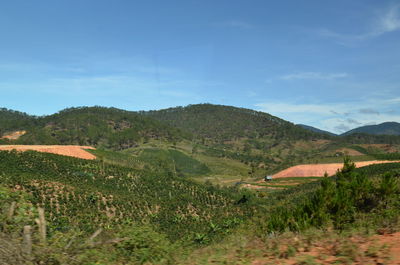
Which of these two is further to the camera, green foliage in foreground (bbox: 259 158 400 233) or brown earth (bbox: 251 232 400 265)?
green foliage in foreground (bbox: 259 158 400 233)

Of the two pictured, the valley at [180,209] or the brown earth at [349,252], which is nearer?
the brown earth at [349,252]

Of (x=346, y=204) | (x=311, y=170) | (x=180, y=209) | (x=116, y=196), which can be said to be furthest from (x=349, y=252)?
(x=311, y=170)

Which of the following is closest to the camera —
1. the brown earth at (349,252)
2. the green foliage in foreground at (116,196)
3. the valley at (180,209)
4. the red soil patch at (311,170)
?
the brown earth at (349,252)

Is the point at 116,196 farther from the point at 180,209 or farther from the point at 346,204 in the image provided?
the point at 346,204

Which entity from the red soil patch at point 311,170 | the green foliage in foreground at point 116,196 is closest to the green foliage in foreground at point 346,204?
the green foliage in foreground at point 116,196

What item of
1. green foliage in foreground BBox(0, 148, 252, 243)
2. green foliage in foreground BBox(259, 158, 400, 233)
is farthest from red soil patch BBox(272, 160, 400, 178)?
green foliage in foreground BBox(259, 158, 400, 233)

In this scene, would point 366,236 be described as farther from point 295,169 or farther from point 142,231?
point 295,169

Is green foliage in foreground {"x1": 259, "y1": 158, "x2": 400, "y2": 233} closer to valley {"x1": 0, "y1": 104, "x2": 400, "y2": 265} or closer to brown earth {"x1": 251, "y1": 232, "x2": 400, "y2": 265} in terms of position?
valley {"x1": 0, "y1": 104, "x2": 400, "y2": 265}

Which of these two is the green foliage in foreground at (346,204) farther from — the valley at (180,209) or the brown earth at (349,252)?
the brown earth at (349,252)

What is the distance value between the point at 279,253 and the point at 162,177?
2821 inches

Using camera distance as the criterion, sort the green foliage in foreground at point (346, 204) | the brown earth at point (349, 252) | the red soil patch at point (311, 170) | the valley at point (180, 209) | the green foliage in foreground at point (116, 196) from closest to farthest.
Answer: the brown earth at point (349, 252) → the valley at point (180, 209) → the green foliage in foreground at point (346, 204) → the green foliage in foreground at point (116, 196) → the red soil patch at point (311, 170)

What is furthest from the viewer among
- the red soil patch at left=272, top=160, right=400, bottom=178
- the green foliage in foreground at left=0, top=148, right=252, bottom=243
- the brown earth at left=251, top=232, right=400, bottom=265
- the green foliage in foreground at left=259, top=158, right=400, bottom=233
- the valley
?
the red soil patch at left=272, top=160, right=400, bottom=178

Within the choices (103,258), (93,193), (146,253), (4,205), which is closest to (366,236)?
(146,253)

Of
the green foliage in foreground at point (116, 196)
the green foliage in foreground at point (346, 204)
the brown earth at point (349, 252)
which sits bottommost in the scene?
the green foliage in foreground at point (116, 196)
